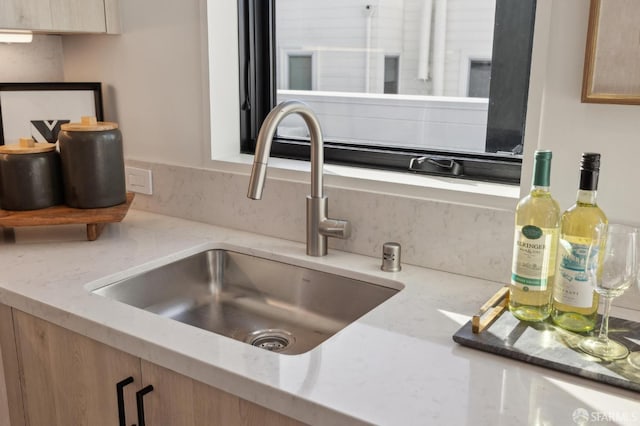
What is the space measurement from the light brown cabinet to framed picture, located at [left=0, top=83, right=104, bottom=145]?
761mm

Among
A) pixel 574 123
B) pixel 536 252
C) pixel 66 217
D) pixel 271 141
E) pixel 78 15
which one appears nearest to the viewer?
pixel 536 252

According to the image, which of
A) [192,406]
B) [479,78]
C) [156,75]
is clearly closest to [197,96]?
[156,75]

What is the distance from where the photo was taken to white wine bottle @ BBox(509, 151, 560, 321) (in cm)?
110

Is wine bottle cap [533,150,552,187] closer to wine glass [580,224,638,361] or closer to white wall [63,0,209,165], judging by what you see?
wine glass [580,224,638,361]

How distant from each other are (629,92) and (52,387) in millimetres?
1253

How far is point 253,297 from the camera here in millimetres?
1590

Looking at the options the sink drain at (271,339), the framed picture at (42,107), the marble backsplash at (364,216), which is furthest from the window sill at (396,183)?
the framed picture at (42,107)

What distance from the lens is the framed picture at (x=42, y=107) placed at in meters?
1.87

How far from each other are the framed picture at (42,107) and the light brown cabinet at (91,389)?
2.50 feet

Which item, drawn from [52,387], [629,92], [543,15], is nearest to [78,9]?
[52,387]

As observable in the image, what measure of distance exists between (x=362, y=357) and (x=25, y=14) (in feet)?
4.34

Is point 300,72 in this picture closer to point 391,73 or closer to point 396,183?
point 391,73

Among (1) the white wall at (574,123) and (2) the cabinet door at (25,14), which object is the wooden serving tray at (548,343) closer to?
(1) the white wall at (574,123)

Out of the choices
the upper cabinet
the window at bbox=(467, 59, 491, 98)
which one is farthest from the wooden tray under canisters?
the window at bbox=(467, 59, 491, 98)
